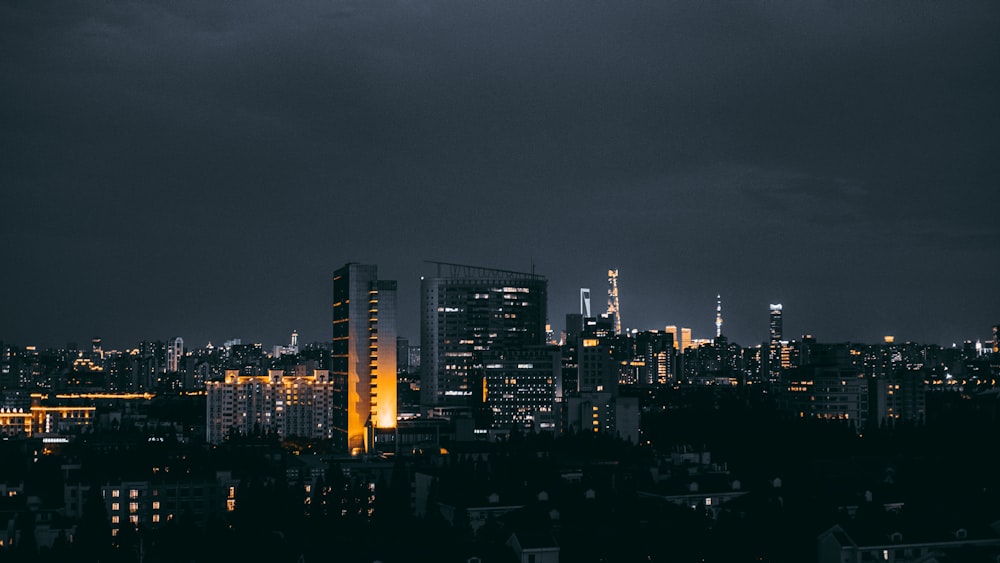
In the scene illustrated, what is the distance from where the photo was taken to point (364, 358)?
8994cm

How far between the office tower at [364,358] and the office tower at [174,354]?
8765cm

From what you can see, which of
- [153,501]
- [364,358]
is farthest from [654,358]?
[153,501]

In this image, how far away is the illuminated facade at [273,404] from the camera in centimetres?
10031

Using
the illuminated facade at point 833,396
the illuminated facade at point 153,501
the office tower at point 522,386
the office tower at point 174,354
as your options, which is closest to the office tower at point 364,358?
the office tower at point 522,386

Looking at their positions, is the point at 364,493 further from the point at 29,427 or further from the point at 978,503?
the point at 29,427

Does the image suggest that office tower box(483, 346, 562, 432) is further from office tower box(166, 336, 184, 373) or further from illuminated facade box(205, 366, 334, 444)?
office tower box(166, 336, 184, 373)

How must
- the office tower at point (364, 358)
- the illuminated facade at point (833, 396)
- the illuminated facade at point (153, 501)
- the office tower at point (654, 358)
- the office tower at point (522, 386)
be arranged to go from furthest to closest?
the office tower at point (654, 358), the office tower at point (522, 386), the illuminated facade at point (833, 396), the office tower at point (364, 358), the illuminated facade at point (153, 501)

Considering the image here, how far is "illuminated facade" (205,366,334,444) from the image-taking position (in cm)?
10031

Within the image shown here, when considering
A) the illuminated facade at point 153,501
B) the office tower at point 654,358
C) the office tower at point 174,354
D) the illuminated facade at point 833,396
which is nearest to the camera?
the illuminated facade at point 153,501

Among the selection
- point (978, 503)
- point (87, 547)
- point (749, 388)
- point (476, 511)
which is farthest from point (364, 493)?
point (749, 388)

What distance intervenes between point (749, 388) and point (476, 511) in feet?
300

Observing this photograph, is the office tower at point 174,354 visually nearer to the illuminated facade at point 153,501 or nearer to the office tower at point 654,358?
the office tower at point 654,358

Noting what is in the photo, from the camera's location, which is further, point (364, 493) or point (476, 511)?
point (364, 493)

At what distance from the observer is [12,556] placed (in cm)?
3750
